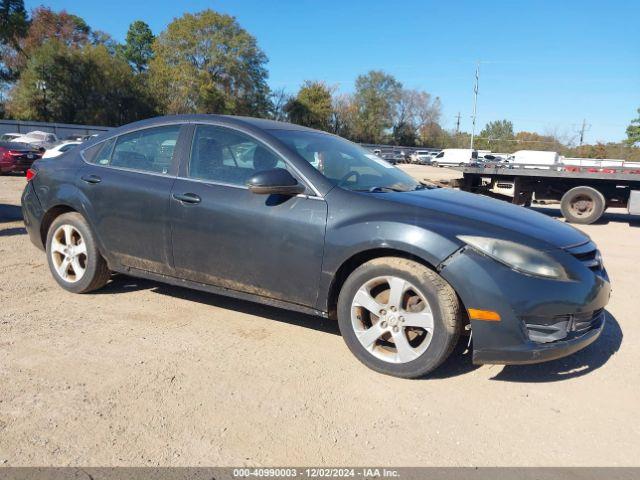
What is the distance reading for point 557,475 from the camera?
2.39m

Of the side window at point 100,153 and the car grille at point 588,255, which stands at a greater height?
the side window at point 100,153

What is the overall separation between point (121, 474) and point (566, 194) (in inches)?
479

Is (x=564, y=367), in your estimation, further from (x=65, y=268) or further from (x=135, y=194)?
(x=65, y=268)

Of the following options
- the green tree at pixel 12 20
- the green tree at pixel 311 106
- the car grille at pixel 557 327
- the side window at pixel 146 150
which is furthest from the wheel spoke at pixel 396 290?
the green tree at pixel 311 106

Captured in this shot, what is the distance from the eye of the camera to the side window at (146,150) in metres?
4.20

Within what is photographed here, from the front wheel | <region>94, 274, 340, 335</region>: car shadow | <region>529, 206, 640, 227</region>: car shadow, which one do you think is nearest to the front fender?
the front wheel

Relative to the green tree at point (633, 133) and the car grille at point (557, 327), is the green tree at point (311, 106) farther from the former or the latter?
the car grille at point (557, 327)

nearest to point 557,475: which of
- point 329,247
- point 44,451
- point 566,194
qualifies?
point 329,247

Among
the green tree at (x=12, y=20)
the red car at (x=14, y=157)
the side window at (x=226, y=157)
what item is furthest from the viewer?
the green tree at (x=12, y=20)

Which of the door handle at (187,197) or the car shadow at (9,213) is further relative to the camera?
the car shadow at (9,213)

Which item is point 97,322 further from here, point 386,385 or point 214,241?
point 386,385

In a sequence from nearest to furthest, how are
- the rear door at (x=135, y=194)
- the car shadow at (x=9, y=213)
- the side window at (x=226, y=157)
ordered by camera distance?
the side window at (x=226, y=157) → the rear door at (x=135, y=194) → the car shadow at (x=9, y=213)

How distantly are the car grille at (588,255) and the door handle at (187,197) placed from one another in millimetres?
2596

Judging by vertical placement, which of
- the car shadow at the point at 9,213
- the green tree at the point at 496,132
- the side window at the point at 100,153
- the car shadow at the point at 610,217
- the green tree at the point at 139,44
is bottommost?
the car shadow at the point at 610,217
